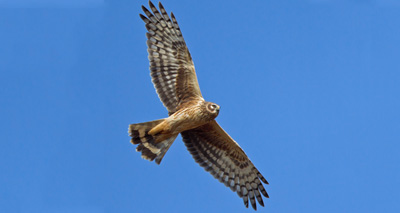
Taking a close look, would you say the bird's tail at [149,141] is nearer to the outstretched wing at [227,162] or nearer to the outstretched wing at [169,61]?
the outstretched wing at [169,61]

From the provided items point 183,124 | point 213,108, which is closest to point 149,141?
point 183,124

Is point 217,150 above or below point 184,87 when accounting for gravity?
below

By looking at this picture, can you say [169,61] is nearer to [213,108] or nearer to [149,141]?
[213,108]

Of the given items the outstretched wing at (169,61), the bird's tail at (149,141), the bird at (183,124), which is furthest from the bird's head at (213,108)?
the bird's tail at (149,141)

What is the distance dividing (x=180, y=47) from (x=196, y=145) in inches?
79.1

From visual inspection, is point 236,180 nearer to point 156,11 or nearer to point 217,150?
point 217,150

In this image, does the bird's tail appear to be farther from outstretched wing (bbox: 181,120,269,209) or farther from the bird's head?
the bird's head

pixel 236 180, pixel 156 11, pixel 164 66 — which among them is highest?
pixel 156 11

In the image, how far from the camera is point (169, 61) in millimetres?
11977

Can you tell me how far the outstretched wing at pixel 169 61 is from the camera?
467 inches

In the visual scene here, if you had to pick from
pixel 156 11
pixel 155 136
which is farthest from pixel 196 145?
pixel 156 11

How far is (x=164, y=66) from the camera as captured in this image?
1195 cm

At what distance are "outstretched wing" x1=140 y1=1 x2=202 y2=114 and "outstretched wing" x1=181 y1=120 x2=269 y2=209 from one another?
89 centimetres

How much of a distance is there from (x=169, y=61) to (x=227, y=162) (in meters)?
2.43
